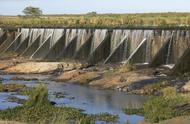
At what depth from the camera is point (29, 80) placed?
35625 millimetres

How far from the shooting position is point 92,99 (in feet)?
89.0

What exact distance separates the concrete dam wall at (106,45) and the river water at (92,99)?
573cm

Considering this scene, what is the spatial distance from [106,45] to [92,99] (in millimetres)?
15830

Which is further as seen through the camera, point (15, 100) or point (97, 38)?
point (97, 38)

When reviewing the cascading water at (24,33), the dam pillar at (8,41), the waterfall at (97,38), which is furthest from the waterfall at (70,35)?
the dam pillar at (8,41)

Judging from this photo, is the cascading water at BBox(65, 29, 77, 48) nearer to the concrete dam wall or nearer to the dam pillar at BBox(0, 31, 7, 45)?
the concrete dam wall

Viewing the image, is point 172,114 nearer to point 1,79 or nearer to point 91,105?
point 91,105

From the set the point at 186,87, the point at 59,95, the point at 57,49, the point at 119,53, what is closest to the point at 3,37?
the point at 57,49

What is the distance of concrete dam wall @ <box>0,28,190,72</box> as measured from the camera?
3691cm

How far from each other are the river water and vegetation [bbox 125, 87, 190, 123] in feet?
2.52

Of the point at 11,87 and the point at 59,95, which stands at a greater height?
the point at 59,95

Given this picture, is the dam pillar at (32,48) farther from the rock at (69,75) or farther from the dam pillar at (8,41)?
the rock at (69,75)

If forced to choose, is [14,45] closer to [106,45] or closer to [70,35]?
[70,35]

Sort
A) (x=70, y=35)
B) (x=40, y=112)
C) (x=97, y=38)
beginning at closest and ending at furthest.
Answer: (x=40, y=112) < (x=97, y=38) < (x=70, y=35)
